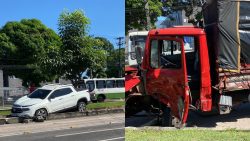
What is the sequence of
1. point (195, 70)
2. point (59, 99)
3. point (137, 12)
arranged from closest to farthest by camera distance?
point (59, 99)
point (137, 12)
point (195, 70)

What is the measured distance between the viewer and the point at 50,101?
1.51 m

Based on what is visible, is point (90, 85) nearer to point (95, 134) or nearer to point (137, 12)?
point (137, 12)

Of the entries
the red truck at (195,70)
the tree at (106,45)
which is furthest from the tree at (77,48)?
the red truck at (195,70)

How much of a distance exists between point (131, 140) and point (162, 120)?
1.79 meters

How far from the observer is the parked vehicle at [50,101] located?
143cm

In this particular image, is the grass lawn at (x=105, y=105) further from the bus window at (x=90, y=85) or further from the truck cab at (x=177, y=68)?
the truck cab at (x=177, y=68)

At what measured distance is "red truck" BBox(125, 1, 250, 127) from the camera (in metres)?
5.74

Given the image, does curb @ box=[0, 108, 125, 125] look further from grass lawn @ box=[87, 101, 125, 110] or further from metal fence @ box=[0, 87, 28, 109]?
metal fence @ box=[0, 87, 28, 109]

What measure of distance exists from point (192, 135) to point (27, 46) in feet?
13.4

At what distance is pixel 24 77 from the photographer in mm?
1346

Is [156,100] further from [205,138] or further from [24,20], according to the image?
[24,20]

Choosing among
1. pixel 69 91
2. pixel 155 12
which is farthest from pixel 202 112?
pixel 69 91

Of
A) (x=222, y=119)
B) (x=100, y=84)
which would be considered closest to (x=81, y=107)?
(x=100, y=84)

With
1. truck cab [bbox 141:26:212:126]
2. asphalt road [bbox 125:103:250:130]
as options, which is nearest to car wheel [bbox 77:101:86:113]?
truck cab [bbox 141:26:212:126]
